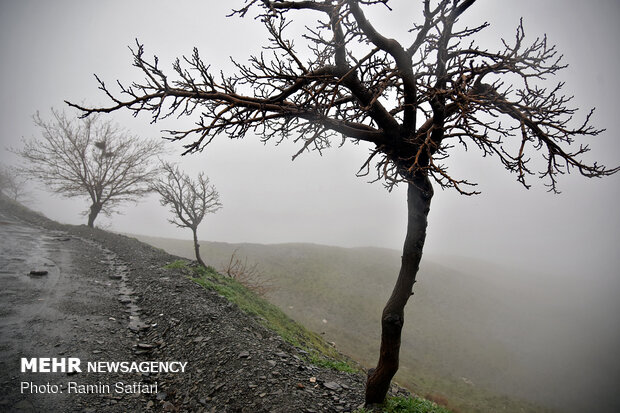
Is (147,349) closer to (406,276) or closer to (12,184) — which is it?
(406,276)

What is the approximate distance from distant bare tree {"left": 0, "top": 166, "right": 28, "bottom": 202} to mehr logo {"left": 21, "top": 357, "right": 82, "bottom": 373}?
56.1 m

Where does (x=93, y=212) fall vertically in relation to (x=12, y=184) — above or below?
below

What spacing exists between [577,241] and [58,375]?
17862cm

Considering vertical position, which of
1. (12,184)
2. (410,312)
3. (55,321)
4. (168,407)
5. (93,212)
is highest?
(12,184)

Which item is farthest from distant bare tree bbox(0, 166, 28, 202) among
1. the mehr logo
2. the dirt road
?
the mehr logo

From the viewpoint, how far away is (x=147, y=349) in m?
6.70

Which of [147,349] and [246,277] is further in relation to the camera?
[246,277]

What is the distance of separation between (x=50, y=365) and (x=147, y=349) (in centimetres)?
181

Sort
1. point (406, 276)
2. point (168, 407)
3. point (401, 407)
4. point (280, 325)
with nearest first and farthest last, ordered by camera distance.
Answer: point (406, 276), point (168, 407), point (401, 407), point (280, 325)

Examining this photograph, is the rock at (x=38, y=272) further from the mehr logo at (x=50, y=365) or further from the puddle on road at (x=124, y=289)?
the mehr logo at (x=50, y=365)

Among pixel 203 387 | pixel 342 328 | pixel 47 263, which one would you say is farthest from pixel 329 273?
pixel 203 387

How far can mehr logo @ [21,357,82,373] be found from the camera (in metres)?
5.17

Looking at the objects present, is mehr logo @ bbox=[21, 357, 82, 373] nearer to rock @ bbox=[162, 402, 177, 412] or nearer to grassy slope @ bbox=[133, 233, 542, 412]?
rock @ bbox=[162, 402, 177, 412]

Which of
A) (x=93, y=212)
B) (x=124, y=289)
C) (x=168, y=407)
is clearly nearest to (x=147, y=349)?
(x=168, y=407)
